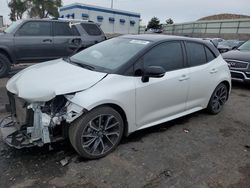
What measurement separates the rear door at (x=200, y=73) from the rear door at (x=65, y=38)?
16.8 ft

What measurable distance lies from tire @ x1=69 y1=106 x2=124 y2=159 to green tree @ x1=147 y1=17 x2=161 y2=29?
224 ft

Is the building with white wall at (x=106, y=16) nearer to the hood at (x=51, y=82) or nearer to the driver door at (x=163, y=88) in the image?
the driver door at (x=163, y=88)

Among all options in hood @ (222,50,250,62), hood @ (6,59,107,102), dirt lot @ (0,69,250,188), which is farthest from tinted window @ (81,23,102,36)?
dirt lot @ (0,69,250,188)

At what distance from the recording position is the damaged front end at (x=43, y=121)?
2.87 metres

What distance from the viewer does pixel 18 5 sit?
4388 cm

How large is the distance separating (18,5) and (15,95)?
47118 millimetres

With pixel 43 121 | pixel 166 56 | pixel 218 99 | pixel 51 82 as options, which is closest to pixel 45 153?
pixel 43 121

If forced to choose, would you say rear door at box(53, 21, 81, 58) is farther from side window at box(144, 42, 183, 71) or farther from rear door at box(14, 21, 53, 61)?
side window at box(144, 42, 183, 71)

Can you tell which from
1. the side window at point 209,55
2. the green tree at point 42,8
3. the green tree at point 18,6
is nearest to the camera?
the side window at point 209,55

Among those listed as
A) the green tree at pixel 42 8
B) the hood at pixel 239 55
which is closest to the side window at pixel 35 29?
the hood at pixel 239 55

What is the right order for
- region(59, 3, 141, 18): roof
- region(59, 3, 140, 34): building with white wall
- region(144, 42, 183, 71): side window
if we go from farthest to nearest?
region(59, 3, 140, 34): building with white wall → region(59, 3, 141, 18): roof → region(144, 42, 183, 71): side window

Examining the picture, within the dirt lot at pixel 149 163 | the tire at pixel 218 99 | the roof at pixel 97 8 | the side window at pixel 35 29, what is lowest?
the dirt lot at pixel 149 163

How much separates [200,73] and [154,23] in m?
69.1

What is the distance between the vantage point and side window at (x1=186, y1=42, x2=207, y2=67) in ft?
14.2
